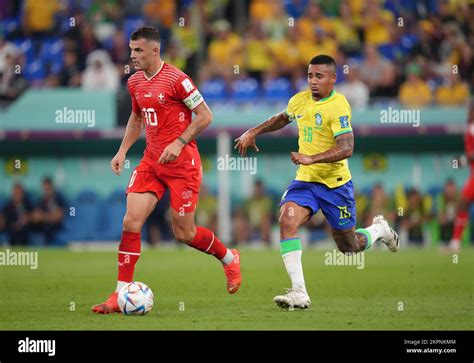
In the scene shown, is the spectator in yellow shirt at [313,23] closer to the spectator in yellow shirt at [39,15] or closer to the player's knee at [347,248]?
the spectator in yellow shirt at [39,15]

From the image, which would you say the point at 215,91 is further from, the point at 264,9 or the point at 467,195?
the point at 467,195

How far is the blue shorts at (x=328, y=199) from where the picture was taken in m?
10.7

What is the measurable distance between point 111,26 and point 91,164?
3.55 meters

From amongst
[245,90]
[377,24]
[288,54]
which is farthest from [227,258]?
[377,24]

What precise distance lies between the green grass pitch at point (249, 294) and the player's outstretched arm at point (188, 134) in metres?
1.51

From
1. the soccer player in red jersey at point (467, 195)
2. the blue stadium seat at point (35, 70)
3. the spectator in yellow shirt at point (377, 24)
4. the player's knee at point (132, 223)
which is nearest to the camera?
the player's knee at point (132, 223)

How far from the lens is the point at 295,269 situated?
Answer: 10383mm

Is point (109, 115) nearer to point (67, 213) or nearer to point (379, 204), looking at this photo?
point (67, 213)

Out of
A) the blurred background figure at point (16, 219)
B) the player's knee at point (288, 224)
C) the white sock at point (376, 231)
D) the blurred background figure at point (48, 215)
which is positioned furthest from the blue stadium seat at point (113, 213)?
the player's knee at point (288, 224)

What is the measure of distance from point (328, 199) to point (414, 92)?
1182 centimetres

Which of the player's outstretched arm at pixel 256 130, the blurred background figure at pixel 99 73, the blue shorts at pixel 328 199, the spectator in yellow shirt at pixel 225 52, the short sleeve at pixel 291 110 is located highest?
the spectator in yellow shirt at pixel 225 52

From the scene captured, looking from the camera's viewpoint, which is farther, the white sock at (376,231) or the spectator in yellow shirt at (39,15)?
the spectator in yellow shirt at (39,15)

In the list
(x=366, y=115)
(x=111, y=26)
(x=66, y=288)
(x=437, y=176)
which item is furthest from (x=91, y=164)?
(x=66, y=288)

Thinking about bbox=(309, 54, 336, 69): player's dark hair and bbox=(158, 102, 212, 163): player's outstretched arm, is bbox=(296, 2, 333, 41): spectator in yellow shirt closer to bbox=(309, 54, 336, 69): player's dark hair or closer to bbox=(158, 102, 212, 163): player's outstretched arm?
bbox=(309, 54, 336, 69): player's dark hair
